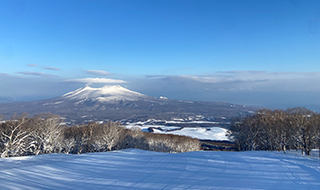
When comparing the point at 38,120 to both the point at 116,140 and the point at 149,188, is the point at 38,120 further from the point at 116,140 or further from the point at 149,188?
the point at 149,188

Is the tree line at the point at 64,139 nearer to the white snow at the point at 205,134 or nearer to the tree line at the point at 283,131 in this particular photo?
the tree line at the point at 283,131

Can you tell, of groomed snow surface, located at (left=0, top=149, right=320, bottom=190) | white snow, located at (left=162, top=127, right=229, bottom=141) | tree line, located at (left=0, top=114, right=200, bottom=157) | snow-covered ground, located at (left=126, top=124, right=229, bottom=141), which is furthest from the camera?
snow-covered ground, located at (left=126, top=124, right=229, bottom=141)

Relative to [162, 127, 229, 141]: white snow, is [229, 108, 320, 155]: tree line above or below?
above

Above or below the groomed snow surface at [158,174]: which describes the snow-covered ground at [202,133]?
below

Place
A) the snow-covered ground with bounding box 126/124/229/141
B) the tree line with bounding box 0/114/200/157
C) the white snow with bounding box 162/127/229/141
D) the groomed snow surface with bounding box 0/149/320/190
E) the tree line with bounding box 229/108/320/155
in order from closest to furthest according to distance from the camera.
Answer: the groomed snow surface with bounding box 0/149/320/190 < the tree line with bounding box 0/114/200/157 < the tree line with bounding box 229/108/320/155 < the white snow with bounding box 162/127/229/141 < the snow-covered ground with bounding box 126/124/229/141

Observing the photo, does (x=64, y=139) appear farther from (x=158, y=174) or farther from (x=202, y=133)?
(x=202, y=133)

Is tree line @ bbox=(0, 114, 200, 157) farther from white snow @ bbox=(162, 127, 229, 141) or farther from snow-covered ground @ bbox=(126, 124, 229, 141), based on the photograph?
snow-covered ground @ bbox=(126, 124, 229, 141)

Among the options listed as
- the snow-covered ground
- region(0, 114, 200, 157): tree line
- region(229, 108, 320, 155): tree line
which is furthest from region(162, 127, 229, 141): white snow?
region(229, 108, 320, 155): tree line

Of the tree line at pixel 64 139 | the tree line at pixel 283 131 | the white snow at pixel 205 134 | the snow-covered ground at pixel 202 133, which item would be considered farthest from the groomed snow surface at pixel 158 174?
the snow-covered ground at pixel 202 133
